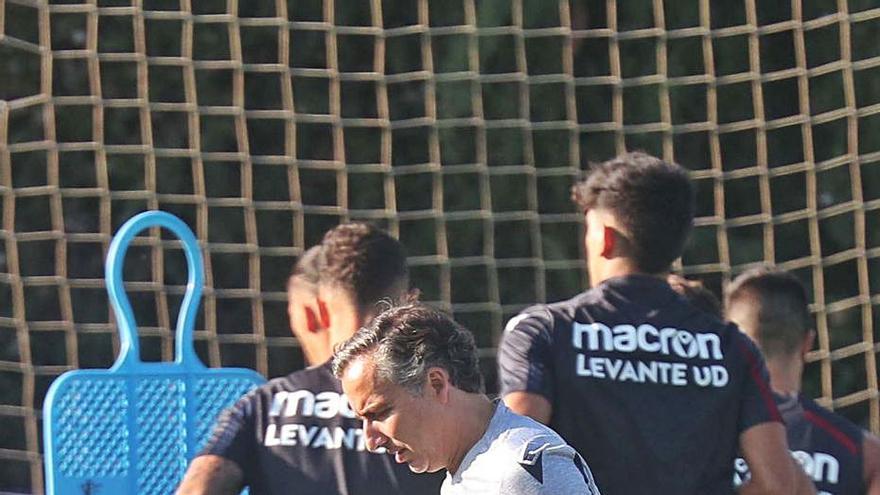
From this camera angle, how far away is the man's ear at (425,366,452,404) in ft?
9.12

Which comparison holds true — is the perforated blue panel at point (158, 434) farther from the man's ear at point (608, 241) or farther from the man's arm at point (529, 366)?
the man's ear at point (608, 241)

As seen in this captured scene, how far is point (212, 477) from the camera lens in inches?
143

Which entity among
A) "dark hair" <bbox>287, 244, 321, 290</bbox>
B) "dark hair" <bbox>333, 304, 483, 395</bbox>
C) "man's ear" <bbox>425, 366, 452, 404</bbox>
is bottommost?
"man's ear" <bbox>425, 366, 452, 404</bbox>

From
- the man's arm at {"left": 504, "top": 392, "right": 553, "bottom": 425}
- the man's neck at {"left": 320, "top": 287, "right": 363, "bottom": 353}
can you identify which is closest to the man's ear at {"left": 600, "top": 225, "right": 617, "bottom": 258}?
the man's arm at {"left": 504, "top": 392, "right": 553, "bottom": 425}

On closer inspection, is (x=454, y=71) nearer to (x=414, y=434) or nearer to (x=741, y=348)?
(x=741, y=348)

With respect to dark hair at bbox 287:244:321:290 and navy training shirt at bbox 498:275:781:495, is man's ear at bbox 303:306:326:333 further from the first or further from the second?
navy training shirt at bbox 498:275:781:495

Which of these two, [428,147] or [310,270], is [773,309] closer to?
[310,270]

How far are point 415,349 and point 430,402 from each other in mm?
82

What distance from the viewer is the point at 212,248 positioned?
5668 mm

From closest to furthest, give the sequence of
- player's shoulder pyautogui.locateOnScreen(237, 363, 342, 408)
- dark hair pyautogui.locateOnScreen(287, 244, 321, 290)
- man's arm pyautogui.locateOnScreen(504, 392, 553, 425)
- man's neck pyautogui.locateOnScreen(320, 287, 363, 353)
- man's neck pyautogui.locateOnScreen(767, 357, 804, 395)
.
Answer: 1. man's arm pyautogui.locateOnScreen(504, 392, 553, 425)
2. player's shoulder pyautogui.locateOnScreen(237, 363, 342, 408)
3. man's neck pyautogui.locateOnScreen(320, 287, 363, 353)
4. dark hair pyautogui.locateOnScreen(287, 244, 321, 290)
5. man's neck pyautogui.locateOnScreen(767, 357, 804, 395)

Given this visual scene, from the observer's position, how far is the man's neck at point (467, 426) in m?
2.76

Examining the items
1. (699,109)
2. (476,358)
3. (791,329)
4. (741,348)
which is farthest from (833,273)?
(476,358)

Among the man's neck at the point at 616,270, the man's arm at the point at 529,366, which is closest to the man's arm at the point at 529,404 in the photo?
the man's arm at the point at 529,366

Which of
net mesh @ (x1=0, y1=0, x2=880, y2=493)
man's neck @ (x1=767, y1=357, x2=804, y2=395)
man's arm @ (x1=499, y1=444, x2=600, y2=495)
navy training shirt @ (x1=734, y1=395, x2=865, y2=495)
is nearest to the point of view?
man's arm @ (x1=499, y1=444, x2=600, y2=495)
